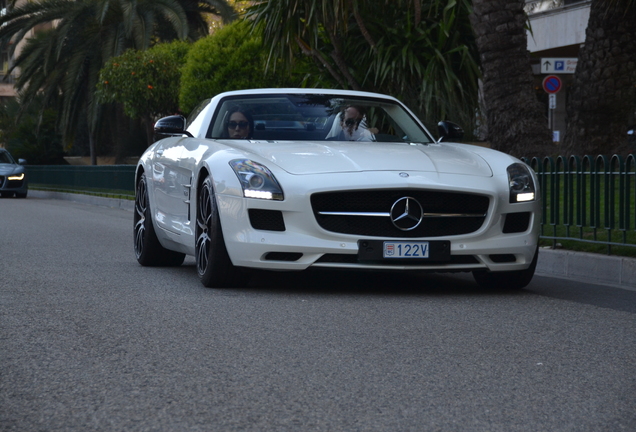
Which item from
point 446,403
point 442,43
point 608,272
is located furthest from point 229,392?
point 442,43

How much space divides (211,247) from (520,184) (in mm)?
2091

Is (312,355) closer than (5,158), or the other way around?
(312,355)

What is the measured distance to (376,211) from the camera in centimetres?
679

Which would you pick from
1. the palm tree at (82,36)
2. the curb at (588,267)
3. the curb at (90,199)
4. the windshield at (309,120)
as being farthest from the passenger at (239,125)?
the palm tree at (82,36)

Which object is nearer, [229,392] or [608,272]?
[229,392]

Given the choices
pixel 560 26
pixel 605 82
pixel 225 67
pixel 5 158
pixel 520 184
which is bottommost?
pixel 5 158

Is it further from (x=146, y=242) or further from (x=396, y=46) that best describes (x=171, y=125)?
(x=396, y=46)

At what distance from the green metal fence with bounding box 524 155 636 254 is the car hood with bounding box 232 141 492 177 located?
6.64ft

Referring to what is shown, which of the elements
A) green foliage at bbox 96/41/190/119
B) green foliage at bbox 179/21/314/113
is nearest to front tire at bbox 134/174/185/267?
green foliage at bbox 179/21/314/113

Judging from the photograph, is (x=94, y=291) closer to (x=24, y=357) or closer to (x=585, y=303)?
(x=24, y=357)

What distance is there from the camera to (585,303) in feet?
22.4

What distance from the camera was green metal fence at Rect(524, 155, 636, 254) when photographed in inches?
353

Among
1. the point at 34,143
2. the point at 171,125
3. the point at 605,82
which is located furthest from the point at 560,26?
the point at 34,143

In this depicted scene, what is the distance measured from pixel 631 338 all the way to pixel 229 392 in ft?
7.74
